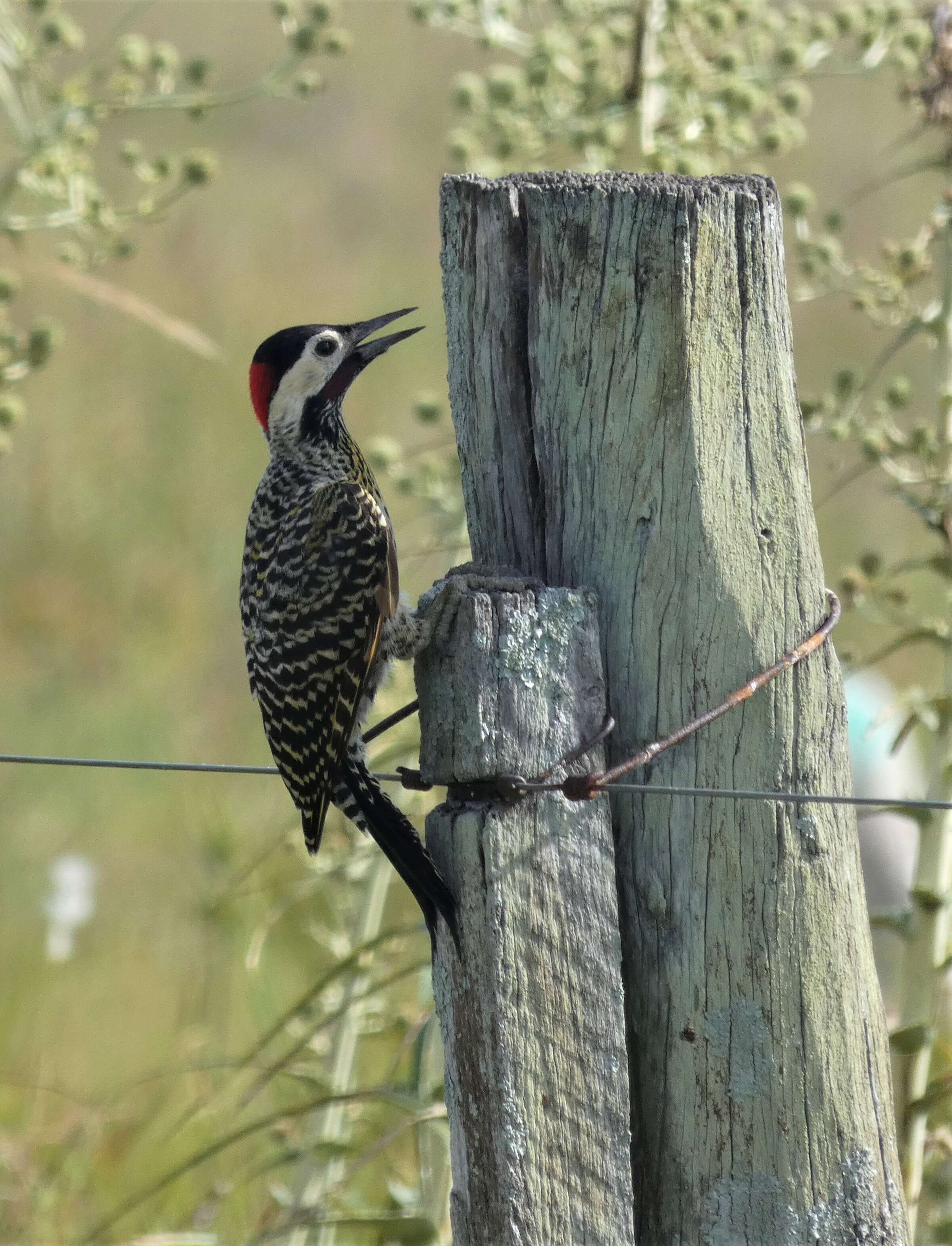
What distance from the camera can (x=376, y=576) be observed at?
117 inches

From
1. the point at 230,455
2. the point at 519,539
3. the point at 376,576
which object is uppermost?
the point at 230,455

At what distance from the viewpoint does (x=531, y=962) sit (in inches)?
76.7

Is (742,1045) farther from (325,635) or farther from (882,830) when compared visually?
(882,830)

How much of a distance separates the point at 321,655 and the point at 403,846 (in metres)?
0.68

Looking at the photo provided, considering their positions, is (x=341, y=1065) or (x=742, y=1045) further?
(x=341, y=1065)

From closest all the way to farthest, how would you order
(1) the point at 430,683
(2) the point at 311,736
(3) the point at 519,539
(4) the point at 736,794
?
(4) the point at 736,794 → (1) the point at 430,683 → (3) the point at 519,539 → (2) the point at 311,736

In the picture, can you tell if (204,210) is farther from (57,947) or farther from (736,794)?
(736,794)

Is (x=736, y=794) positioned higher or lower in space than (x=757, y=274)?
lower

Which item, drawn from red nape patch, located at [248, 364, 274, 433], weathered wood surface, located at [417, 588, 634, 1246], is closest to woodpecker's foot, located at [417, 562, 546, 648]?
weathered wood surface, located at [417, 588, 634, 1246]

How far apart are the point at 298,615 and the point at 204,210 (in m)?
12.3

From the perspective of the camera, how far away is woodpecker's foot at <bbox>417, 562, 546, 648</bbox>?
205 centimetres

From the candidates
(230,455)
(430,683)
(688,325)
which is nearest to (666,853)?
(430,683)

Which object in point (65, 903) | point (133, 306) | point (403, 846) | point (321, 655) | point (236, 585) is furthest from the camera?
point (236, 585)

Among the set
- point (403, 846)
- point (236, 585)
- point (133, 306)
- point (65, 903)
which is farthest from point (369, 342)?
point (236, 585)
